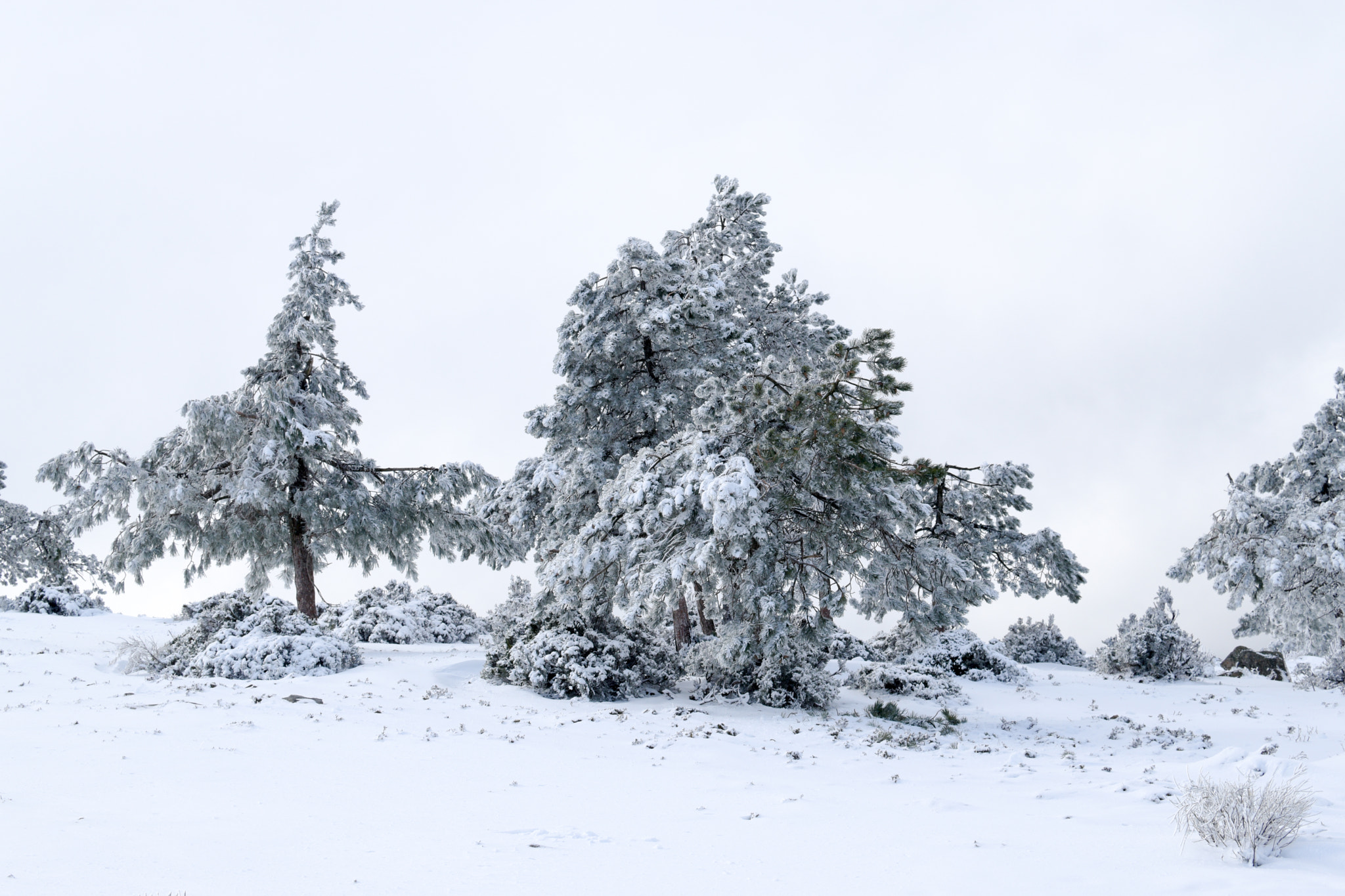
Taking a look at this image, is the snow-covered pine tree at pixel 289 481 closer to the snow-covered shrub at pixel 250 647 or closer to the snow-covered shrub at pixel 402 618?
the snow-covered shrub at pixel 402 618

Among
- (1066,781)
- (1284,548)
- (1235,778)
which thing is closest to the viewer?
(1235,778)

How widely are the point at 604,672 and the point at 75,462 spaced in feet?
46.8

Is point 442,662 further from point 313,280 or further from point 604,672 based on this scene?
point 313,280

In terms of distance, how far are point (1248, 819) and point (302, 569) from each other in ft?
66.8

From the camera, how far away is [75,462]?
18.6 meters

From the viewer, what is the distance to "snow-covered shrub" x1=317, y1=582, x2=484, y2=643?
1981 cm

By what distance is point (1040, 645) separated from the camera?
25.0 meters

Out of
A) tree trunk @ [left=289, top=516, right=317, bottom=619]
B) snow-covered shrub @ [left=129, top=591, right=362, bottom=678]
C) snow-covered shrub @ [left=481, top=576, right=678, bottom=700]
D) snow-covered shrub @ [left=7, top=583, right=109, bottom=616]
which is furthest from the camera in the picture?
snow-covered shrub @ [left=7, top=583, right=109, bottom=616]

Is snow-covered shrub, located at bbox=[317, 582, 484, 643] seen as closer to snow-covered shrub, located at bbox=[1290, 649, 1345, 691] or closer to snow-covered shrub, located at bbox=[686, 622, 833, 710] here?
snow-covered shrub, located at bbox=[686, 622, 833, 710]

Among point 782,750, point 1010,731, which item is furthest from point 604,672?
point 1010,731

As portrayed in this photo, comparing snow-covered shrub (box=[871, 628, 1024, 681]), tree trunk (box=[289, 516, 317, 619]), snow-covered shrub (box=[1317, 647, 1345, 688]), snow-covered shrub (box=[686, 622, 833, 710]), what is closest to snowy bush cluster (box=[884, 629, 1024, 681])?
snow-covered shrub (box=[871, 628, 1024, 681])

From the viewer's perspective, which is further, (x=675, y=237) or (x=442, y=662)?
(x=675, y=237)

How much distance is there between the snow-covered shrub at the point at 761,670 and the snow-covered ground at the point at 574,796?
535mm

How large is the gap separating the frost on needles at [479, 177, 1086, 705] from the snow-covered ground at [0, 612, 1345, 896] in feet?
5.07
